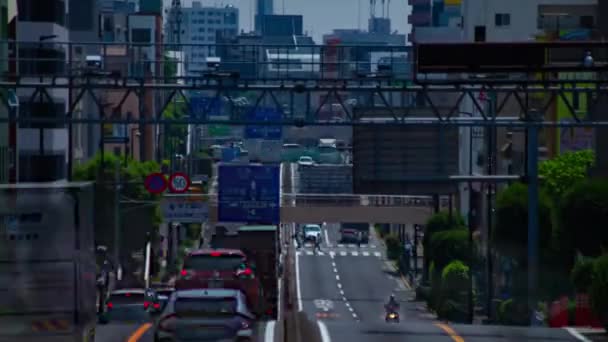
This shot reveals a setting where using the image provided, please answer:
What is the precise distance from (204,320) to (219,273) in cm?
1451

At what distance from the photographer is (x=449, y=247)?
6350cm

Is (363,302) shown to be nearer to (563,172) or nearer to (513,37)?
(563,172)

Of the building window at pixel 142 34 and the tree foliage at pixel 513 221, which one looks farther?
the building window at pixel 142 34

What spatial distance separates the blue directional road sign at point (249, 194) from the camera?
58.6 meters

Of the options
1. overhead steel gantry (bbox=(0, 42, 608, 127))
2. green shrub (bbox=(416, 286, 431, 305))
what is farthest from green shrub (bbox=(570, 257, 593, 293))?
green shrub (bbox=(416, 286, 431, 305))

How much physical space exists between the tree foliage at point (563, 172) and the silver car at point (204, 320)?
27130 mm

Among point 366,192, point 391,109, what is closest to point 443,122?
point 391,109

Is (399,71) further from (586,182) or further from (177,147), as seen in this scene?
(177,147)

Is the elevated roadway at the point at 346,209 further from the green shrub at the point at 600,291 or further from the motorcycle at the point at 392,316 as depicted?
the green shrub at the point at 600,291

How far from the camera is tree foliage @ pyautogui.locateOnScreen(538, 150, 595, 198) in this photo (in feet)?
166

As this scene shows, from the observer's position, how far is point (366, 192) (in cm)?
5044

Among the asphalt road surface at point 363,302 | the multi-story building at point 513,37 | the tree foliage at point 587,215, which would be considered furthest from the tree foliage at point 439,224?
the tree foliage at point 587,215

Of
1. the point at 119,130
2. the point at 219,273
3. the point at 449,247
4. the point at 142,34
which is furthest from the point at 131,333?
the point at 142,34

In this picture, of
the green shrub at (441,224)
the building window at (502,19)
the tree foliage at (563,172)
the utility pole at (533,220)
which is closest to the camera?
the utility pole at (533,220)
